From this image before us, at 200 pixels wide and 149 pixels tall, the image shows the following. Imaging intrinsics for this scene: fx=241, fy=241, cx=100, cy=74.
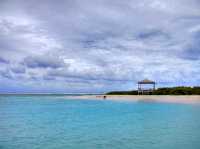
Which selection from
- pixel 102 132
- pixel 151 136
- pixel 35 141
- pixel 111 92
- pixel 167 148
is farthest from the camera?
pixel 111 92

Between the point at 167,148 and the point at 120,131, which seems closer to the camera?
the point at 167,148

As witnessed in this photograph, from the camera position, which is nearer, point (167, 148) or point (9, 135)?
point (167, 148)

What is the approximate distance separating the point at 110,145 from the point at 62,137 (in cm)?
312

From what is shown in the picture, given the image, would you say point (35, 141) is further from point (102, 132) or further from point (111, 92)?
Answer: point (111, 92)

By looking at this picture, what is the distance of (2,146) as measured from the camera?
11.3 m

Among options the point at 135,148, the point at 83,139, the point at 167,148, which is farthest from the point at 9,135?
the point at 167,148

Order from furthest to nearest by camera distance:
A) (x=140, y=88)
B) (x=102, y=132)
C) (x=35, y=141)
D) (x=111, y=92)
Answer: (x=111, y=92) < (x=140, y=88) < (x=102, y=132) < (x=35, y=141)

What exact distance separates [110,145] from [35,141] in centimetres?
387

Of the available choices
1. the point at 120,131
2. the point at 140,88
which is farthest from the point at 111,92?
the point at 120,131

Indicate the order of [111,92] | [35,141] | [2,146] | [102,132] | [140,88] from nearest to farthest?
[2,146]
[35,141]
[102,132]
[140,88]
[111,92]

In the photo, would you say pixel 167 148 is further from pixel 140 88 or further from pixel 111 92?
pixel 111 92

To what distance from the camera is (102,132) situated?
47.7 ft

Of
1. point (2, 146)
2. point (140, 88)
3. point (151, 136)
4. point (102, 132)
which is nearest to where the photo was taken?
point (2, 146)

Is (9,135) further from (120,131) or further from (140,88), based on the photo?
(140,88)
